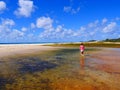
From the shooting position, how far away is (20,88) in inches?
456

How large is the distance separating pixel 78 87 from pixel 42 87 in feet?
7.01

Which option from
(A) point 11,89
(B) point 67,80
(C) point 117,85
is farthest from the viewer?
A: (B) point 67,80

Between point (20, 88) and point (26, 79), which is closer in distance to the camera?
point (20, 88)

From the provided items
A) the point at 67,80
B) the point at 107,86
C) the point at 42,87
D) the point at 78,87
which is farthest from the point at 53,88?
the point at 107,86

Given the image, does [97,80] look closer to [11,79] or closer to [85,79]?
[85,79]

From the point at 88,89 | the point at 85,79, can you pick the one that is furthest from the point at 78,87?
the point at 85,79

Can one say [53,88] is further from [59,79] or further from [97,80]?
[97,80]

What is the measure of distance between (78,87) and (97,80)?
7.86ft

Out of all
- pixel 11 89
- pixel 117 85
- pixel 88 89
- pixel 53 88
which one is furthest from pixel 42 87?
pixel 117 85

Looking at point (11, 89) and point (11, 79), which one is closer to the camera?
point (11, 89)

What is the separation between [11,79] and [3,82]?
92 centimetres

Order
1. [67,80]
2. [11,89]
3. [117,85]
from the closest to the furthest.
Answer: [11,89]
[117,85]
[67,80]

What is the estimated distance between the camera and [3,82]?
13016 mm

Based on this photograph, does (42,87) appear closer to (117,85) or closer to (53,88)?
(53,88)
